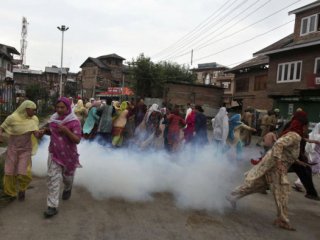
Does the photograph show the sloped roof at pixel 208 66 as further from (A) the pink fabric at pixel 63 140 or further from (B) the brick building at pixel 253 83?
(A) the pink fabric at pixel 63 140

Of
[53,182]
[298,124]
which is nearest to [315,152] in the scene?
[298,124]

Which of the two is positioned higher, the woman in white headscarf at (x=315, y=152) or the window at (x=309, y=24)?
the window at (x=309, y=24)

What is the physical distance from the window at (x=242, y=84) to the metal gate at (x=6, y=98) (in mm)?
26157

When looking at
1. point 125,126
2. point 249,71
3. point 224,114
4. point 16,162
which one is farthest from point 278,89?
point 16,162

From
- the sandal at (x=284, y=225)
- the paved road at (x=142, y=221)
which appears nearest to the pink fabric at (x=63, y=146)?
the paved road at (x=142, y=221)

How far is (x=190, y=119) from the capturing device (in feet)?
38.2

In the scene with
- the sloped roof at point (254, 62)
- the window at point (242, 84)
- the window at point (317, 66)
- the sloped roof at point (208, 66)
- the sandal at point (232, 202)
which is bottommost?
the sandal at point (232, 202)

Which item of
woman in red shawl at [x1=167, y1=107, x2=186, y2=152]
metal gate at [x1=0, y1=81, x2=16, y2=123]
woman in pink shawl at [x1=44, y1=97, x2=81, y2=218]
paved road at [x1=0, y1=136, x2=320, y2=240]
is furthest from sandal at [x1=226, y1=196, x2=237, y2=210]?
metal gate at [x1=0, y1=81, x2=16, y2=123]

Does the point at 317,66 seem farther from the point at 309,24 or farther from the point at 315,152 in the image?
the point at 315,152

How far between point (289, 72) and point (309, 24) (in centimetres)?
345

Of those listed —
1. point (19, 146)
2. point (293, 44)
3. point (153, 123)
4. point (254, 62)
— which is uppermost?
point (293, 44)

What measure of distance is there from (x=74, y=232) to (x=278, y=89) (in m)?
26.2

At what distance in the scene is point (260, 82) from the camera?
117 feet

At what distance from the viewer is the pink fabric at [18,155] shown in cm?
582
